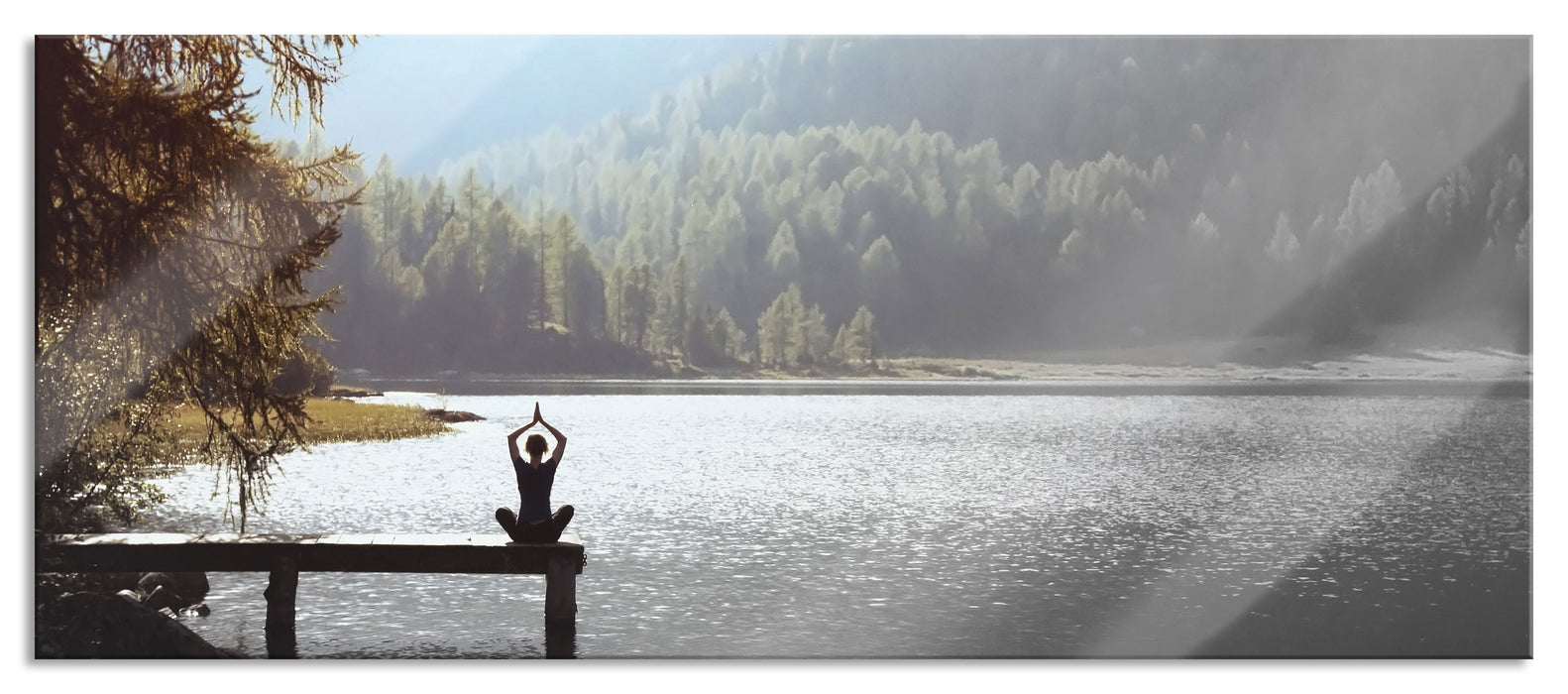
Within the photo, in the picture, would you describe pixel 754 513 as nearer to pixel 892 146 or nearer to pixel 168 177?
pixel 892 146

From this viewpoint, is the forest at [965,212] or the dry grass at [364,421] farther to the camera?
the dry grass at [364,421]

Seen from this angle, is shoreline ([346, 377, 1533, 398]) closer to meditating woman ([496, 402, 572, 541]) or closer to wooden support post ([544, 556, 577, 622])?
wooden support post ([544, 556, 577, 622])

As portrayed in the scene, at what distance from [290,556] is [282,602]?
463 millimetres

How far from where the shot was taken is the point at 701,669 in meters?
10.4

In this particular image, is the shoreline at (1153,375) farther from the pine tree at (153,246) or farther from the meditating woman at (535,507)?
the pine tree at (153,246)

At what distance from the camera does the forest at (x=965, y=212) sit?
1435 cm

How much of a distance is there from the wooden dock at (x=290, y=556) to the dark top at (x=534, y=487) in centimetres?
25

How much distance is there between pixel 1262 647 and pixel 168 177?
31.1ft

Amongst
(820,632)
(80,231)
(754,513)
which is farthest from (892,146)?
(80,231)

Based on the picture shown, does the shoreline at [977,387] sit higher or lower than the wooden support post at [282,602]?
higher

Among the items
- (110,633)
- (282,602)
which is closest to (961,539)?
(282,602)

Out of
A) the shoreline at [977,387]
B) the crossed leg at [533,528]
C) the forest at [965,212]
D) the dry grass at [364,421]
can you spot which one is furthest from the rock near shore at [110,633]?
the dry grass at [364,421]

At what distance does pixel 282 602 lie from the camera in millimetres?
11055

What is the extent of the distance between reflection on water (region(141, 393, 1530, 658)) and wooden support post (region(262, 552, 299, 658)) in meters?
0.17
